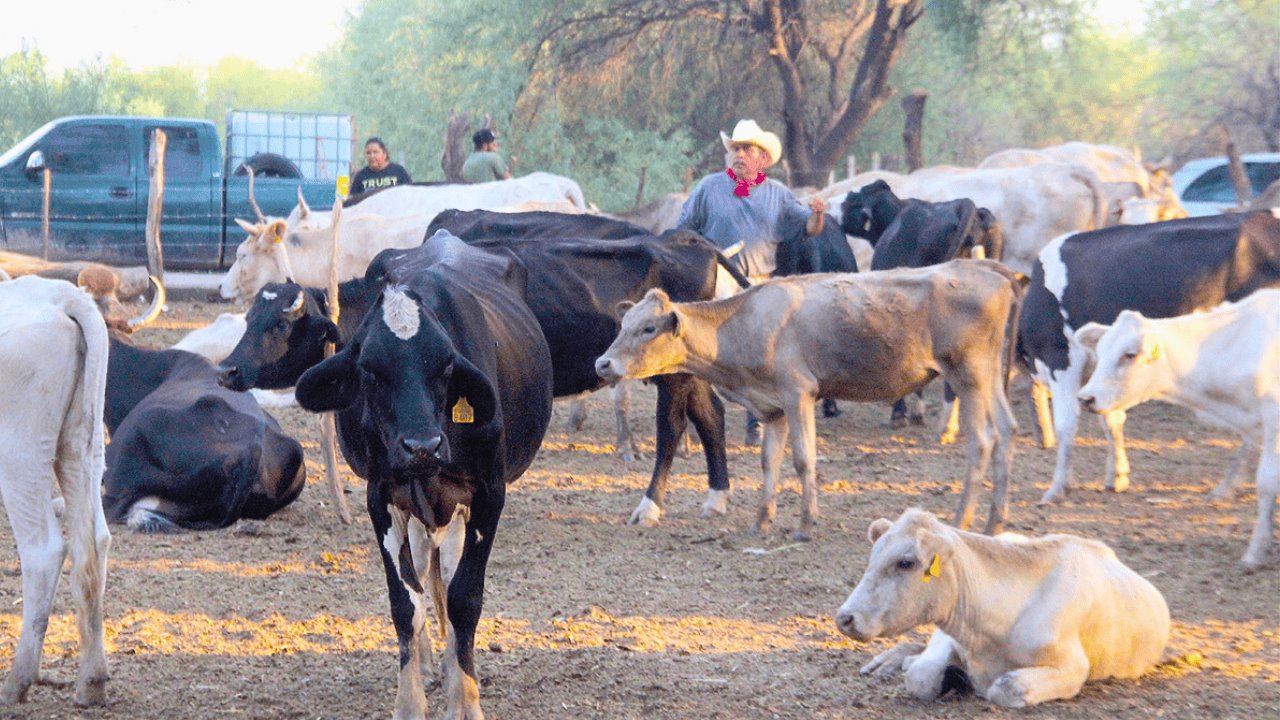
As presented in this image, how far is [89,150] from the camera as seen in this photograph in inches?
755

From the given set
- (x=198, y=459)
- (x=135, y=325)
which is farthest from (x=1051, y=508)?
(x=135, y=325)

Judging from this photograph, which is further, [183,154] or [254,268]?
[183,154]

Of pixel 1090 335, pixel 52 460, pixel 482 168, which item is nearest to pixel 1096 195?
pixel 1090 335

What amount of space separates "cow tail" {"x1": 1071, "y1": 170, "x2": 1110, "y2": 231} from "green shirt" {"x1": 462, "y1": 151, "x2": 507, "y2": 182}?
695 cm

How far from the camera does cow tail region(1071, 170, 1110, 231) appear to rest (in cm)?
1495

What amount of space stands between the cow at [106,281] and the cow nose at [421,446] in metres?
2.58

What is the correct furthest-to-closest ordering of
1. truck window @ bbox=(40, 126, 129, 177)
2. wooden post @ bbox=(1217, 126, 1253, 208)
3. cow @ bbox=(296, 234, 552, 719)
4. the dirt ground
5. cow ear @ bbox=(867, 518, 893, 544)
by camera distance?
truck window @ bbox=(40, 126, 129, 177), wooden post @ bbox=(1217, 126, 1253, 208), cow ear @ bbox=(867, 518, 893, 544), the dirt ground, cow @ bbox=(296, 234, 552, 719)

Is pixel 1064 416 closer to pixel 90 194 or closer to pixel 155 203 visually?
pixel 155 203

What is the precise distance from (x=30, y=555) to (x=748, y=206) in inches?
243

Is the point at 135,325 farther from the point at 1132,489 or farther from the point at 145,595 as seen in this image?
the point at 1132,489

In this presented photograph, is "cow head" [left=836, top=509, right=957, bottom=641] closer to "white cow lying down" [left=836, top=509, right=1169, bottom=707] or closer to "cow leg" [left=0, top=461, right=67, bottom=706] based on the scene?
"white cow lying down" [left=836, top=509, right=1169, bottom=707]

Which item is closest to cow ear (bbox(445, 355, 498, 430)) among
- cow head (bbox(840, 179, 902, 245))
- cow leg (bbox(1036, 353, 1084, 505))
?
cow leg (bbox(1036, 353, 1084, 505))

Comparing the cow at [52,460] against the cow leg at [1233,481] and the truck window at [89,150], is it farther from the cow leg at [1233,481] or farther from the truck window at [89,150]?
the truck window at [89,150]

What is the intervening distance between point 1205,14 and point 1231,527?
1772 inches
